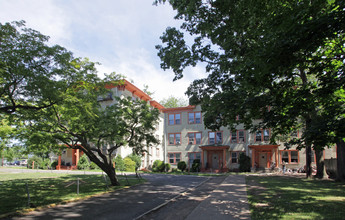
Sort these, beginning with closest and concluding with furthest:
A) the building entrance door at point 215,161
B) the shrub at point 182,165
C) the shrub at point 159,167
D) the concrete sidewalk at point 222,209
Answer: the concrete sidewalk at point 222,209, the shrub at point 159,167, the shrub at point 182,165, the building entrance door at point 215,161

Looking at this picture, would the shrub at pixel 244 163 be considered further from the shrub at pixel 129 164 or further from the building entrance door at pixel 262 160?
the shrub at pixel 129 164

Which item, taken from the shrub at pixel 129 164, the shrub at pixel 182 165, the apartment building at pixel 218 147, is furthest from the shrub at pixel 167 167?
the shrub at pixel 129 164

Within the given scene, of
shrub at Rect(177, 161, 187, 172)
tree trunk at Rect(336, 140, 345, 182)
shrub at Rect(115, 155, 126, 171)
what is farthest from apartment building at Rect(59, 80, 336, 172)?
tree trunk at Rect(336, 140, 345, 182)

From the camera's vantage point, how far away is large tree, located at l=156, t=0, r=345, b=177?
5215 millimetres

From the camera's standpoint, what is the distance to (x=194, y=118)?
35344 mm

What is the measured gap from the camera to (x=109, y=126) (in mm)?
12609

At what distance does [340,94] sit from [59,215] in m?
10.5

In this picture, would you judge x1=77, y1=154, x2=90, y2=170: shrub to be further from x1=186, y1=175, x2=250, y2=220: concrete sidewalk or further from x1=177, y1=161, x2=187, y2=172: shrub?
x1=186, y1=175, x2=250, y2=220: concrete sidewalk

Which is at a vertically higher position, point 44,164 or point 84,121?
point 84,121

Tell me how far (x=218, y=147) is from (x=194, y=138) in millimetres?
4437

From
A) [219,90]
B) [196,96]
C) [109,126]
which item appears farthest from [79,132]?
[219,90]

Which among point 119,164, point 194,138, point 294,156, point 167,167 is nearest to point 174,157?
point 167,167

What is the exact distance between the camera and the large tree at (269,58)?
521cm

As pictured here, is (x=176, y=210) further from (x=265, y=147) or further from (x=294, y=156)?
(x=294, y=156)
